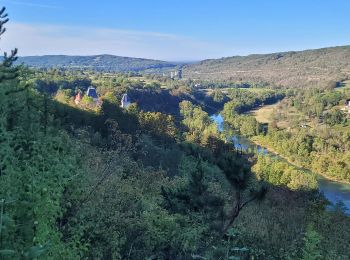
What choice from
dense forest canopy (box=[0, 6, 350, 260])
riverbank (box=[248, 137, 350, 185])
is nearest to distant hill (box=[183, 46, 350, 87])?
riverbank (box=[248, 137, 350, 185])

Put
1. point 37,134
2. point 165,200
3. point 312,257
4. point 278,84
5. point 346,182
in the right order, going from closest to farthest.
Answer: point 37,134 < point 312,257 < point 165,200 < point 346,182 < point 278,84

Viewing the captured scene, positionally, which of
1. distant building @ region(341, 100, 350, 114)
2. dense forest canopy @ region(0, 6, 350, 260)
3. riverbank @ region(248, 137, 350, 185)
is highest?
dense forest canopy @ region(0, 6, 350, 260)

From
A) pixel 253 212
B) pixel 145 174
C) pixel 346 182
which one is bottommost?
pixel 346 182

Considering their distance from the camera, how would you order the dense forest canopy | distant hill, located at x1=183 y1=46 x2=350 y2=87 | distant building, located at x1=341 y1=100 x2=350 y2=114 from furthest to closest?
distant hill, located at x1=183 y1=46 x2=350 y2=87
distant building, located at x1=341 y1=100 x2=350 y2=114
the dense forest canopy

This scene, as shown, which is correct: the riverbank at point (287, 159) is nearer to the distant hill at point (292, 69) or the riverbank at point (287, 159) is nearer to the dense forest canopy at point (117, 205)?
the dense forest canopy at point (117, 205)

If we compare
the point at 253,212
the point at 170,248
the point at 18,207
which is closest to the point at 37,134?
the point at 18,207

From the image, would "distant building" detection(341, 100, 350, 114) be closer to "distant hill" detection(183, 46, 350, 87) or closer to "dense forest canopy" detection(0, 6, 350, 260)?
"distant hill" detection(183, 46, 350, 87)

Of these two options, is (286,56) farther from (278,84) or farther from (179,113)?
(179,113)

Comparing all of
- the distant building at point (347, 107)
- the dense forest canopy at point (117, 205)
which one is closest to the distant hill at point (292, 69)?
the distant building at point (347, 107)
